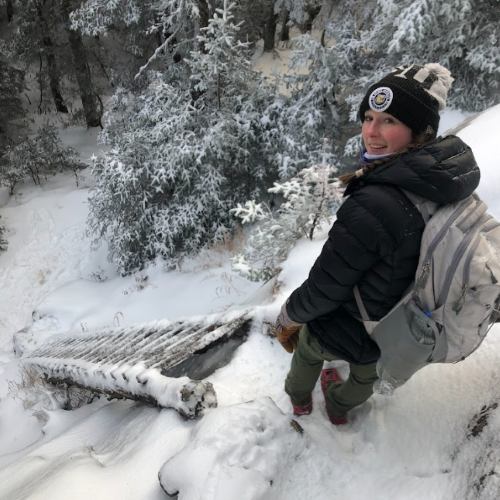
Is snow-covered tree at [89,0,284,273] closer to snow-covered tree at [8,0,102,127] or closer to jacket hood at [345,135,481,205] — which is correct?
snow-covered tree at [8,0,102,127]

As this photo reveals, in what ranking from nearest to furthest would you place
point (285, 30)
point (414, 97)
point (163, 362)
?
point (414, 97) < point (163, 362) < point (285, 30)

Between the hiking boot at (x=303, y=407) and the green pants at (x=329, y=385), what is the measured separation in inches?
1.3

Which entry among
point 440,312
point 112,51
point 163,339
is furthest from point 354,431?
point 112,51

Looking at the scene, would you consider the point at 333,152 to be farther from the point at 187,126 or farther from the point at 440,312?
the point at 440,312

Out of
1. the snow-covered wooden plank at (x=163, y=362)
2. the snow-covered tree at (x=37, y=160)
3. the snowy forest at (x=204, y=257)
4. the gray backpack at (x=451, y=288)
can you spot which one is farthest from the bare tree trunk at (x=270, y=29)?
the gray backpack at (x=451, y=288)

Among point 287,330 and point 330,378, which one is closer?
point 287,330

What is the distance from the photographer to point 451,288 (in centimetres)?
123

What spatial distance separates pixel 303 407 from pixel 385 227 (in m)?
1.39

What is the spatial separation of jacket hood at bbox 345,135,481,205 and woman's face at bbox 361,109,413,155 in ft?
0.46

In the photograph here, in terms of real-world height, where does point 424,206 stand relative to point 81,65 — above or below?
below

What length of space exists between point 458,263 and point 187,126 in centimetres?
674

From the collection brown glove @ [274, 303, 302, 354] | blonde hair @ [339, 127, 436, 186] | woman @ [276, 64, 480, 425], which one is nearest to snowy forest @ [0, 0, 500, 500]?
brown glove @ [274, 303, 302, 354]

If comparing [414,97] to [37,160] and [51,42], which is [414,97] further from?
[51,42]

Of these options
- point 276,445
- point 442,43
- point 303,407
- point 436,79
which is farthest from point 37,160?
point 436,79
